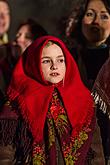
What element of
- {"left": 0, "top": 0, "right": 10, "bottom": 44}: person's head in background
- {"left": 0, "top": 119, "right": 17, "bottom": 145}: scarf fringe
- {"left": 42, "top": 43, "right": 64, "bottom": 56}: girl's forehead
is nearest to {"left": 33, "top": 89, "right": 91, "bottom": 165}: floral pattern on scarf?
{"left": 0, "top": 119, "right": 17, "bottom": 145}: scarf fringe

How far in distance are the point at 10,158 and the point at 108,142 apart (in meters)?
0.81

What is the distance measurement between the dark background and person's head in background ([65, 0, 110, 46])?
2509 mm

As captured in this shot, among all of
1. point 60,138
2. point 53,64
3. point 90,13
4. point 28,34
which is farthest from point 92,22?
point 60,138

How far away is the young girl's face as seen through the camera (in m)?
3.64

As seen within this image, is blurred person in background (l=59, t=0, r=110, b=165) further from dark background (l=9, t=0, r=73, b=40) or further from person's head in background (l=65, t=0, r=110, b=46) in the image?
dark background (l=9, t=0, r=73, b=40)

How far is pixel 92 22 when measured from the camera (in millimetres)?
4777

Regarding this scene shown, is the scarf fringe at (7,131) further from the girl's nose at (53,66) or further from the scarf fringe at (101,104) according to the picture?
the scarf fringe at (101,104)

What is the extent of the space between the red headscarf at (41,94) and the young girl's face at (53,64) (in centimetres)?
3

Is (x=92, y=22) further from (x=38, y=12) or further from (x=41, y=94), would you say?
(x=38, y=12)

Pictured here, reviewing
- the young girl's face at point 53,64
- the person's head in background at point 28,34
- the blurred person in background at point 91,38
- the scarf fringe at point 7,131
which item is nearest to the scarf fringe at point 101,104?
the young girl's face at point 53,64

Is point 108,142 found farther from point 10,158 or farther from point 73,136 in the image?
point 10,158

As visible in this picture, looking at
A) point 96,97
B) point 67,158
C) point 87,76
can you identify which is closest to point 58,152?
point 67,158

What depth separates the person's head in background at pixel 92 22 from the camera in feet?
15.5

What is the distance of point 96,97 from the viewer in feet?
12.9
